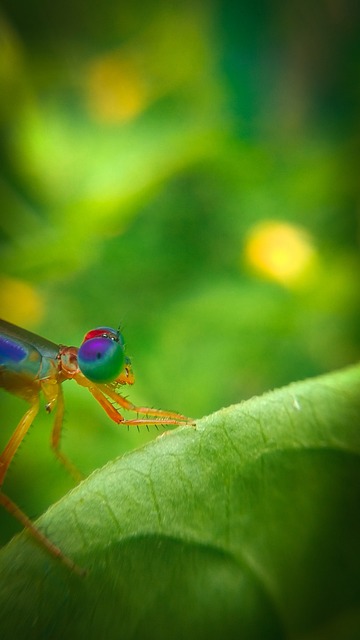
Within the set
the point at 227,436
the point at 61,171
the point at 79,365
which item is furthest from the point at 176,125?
the point at 227,436

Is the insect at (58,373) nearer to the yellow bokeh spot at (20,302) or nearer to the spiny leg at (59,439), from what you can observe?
the spiny leg at (59,439)

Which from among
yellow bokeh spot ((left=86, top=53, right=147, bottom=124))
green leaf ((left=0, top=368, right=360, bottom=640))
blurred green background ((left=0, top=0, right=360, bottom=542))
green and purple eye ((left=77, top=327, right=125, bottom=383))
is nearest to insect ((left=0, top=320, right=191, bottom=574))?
green and purple eye ((left=77, top=327, right=125, bottom=383))

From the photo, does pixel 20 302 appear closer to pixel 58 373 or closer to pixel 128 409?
pixel 58 373

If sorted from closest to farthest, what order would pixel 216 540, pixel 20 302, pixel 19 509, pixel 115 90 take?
pixel 216 540
pixel 19 509
pixel 20 302
pixel 115 90

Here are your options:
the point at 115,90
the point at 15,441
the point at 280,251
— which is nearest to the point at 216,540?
the point at 15,441

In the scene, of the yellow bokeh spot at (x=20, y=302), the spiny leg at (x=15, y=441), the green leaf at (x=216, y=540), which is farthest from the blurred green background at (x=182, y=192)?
the green leaf at (x=216, y=540)

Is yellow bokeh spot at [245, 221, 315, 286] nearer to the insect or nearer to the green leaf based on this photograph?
the insect
